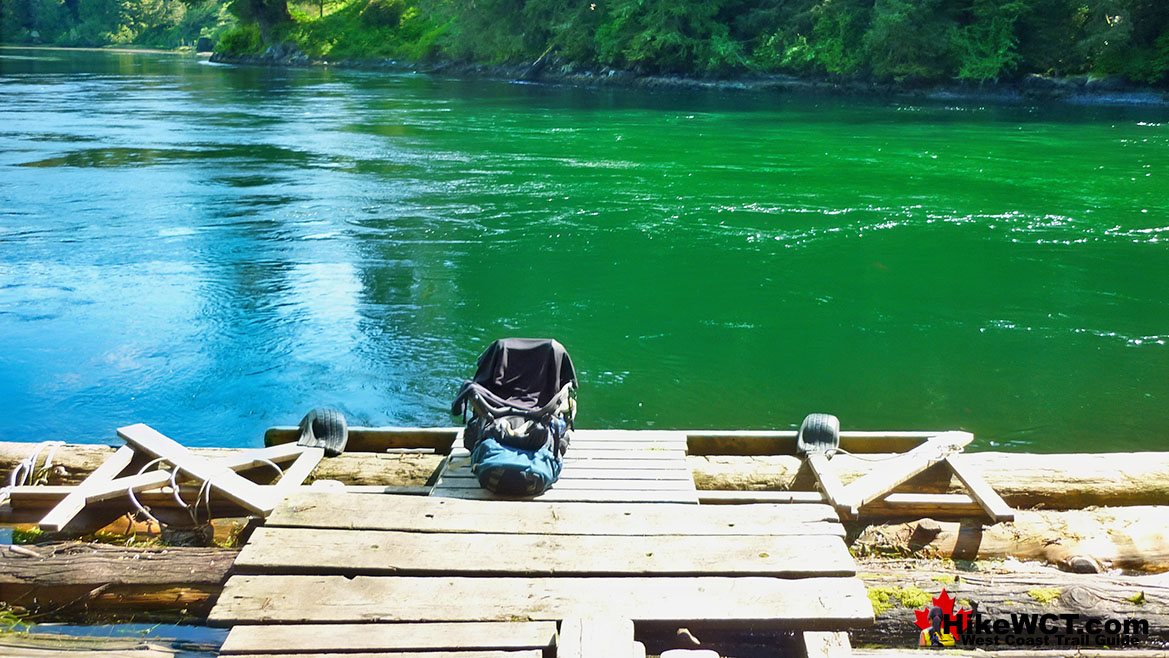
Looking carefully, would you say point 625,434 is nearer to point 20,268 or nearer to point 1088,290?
point 1088,290

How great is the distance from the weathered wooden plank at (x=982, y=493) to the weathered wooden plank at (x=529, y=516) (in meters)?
0.88

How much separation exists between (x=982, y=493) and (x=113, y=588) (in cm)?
446

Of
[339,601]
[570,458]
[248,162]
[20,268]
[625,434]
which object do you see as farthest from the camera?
[248,162]

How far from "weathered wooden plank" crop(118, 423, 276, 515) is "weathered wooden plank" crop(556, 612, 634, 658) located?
2.09 metres

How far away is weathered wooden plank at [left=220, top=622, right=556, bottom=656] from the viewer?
3943 millimetres

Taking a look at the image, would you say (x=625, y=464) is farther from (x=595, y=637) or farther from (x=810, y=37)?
(x=810, y=37)

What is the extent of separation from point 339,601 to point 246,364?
5.95 m

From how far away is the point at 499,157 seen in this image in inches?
856

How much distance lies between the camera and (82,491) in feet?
17.8

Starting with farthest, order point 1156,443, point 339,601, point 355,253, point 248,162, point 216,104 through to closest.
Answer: point 216,104 < point 248,162 < point 355,253 < point 1156,443 < point 339,601

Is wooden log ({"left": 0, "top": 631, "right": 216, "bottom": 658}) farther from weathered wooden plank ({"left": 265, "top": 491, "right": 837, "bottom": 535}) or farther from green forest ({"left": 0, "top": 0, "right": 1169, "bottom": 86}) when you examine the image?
green forest ({"left": 0, "top": 0, "right": 1169, "bottom": 86})

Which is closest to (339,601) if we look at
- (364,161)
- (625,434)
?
(625,434)

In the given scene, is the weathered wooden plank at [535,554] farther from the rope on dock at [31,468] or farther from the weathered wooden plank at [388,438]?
the rope on dock at [31,468]

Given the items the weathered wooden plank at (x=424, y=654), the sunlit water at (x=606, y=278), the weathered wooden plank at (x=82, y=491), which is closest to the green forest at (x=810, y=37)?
the sunlit water at (x=606, y=278)
